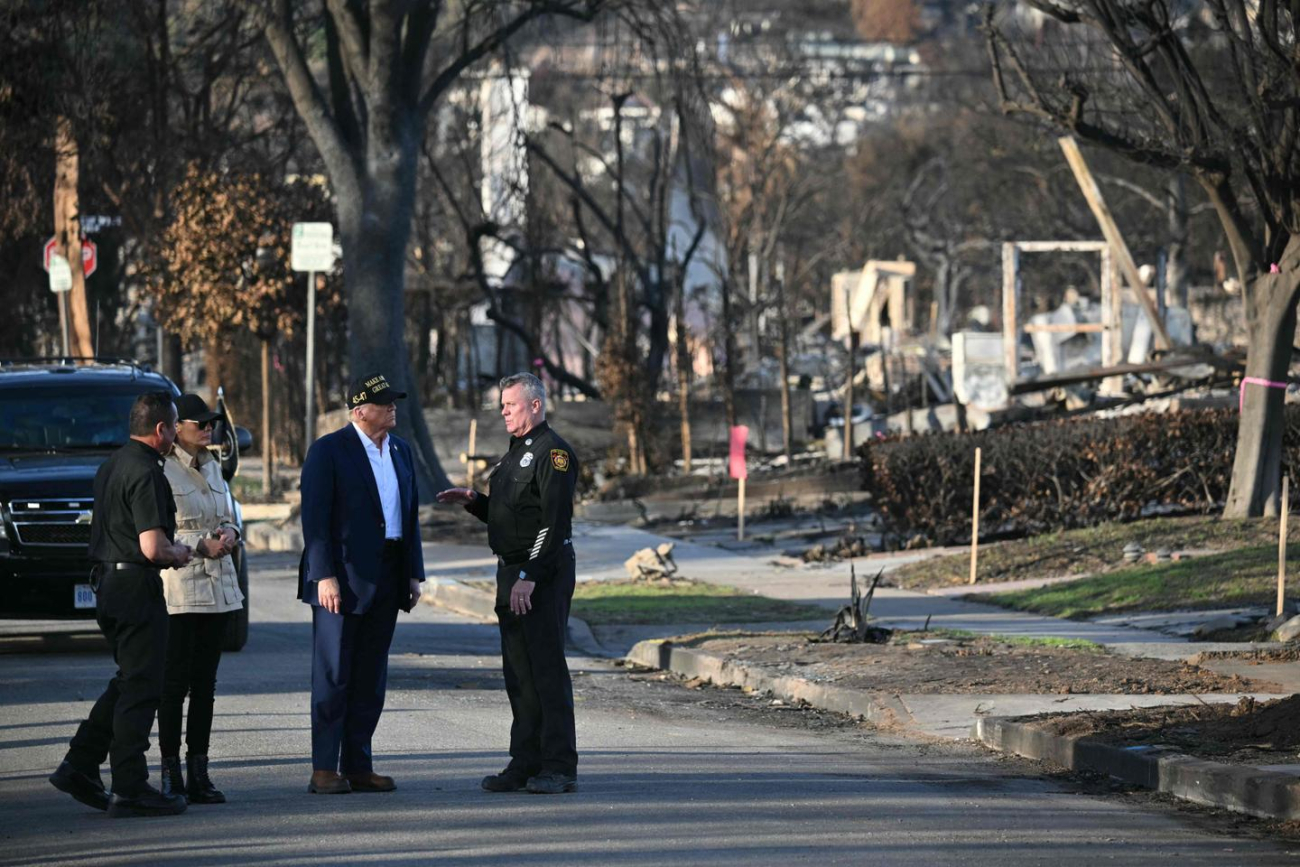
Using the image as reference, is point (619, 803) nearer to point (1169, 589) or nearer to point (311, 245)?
point (1169, 589)

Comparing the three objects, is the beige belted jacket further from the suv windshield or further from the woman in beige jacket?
the suv windshield

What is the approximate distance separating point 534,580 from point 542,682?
0.48m

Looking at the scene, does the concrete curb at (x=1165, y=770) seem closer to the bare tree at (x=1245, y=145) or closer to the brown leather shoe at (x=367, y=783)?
the brown leather shoe at (x=367, y=783)

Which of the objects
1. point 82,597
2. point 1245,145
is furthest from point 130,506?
point 1245,145

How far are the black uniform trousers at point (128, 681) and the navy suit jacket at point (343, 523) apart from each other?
678mm

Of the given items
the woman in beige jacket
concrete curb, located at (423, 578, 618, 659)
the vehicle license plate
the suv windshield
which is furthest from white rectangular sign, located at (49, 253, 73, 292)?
the woman in beige jacket

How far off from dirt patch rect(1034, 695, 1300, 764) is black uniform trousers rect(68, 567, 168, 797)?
4.46 metres

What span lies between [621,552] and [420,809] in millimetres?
12810

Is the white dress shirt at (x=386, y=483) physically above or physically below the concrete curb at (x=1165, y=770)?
above

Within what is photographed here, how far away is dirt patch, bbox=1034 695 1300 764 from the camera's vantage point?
347 inches

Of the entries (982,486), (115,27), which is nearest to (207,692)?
(982,486)

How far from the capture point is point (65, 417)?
14.9 m

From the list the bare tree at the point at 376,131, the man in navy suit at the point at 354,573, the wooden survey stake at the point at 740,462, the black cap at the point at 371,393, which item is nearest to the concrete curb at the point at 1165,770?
the man in navy suit at the point at 354,573

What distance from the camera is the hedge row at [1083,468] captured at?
62.3 feet
